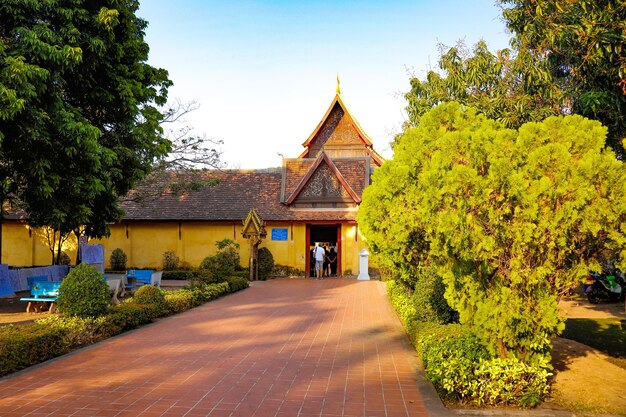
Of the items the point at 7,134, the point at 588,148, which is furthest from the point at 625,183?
the point at 7,134

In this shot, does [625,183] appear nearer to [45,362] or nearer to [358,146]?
[45,362]

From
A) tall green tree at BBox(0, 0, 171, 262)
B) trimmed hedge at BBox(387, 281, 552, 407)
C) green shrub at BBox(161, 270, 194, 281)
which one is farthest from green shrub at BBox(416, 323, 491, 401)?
green shrub at BBox(161, 270, 194, 281)

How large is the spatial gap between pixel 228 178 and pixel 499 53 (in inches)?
756

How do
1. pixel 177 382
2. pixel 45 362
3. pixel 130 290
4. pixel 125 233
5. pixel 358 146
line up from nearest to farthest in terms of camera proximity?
pixel 177 382, pixel 45 362, pixel 130 290, pixel 125 233, pixel 358 146

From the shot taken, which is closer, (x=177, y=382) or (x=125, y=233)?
(x=177, y=382)

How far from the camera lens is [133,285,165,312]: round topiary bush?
12.3 m

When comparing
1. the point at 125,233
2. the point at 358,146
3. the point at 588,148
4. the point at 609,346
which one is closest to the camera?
the point at 588,148

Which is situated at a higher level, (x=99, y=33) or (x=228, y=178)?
(x=99, y=33)

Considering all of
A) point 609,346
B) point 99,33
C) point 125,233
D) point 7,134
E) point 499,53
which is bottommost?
point 609,346

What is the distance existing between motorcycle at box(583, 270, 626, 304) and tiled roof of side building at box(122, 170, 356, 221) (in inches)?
443

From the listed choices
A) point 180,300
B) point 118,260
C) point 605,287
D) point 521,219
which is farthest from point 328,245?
point 521,219

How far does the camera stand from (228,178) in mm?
28422

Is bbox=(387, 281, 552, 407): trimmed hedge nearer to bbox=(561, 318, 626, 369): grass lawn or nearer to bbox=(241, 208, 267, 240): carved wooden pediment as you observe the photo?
bbox=(561, 318, 626, 369): grass lawn

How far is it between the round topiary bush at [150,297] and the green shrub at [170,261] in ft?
43.0
